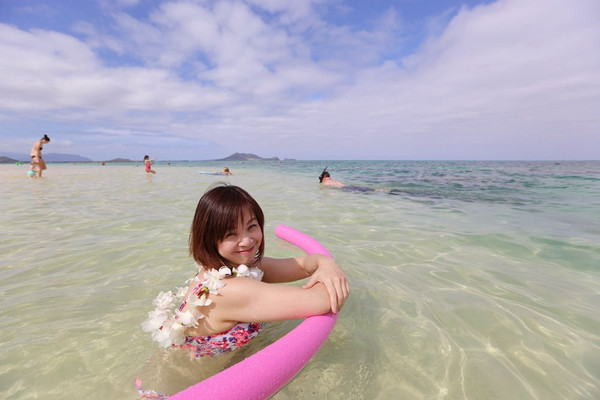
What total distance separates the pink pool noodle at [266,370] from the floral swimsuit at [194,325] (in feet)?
1.57

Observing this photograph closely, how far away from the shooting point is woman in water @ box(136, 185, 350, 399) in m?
1.63

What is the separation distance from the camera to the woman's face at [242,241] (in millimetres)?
1769

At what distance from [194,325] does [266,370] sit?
636mm

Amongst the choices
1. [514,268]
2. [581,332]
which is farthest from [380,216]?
[581,332]

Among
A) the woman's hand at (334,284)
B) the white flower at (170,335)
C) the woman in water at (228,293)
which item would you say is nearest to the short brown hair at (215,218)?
the woman in water at (228,293)

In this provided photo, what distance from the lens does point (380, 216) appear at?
6.45 m

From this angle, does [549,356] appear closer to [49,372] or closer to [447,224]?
[49,372]

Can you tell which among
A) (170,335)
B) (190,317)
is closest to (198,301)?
(190,317)

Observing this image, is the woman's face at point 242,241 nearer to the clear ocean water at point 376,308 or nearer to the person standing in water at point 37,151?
the clear ocean water at point 376,308

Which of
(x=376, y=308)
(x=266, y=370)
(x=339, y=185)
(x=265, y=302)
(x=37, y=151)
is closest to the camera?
(x=266, y=370)

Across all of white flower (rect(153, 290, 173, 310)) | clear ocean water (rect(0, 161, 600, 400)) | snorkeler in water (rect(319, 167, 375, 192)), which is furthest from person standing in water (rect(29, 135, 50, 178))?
white flower (rect(153, 290, 173, 310))

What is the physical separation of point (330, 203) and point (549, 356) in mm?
6360

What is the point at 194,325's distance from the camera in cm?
170

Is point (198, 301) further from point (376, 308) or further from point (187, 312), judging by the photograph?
point (376, 308)
